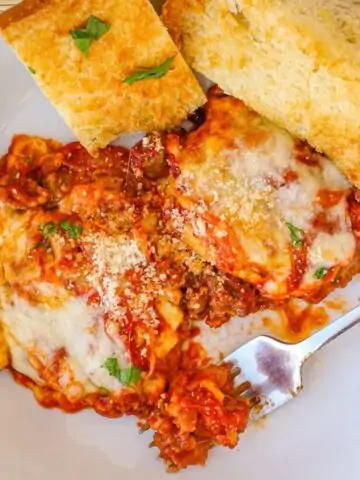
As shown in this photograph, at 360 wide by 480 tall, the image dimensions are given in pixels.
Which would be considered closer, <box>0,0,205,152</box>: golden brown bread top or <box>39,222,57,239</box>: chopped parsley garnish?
<box>0,0,205,152</box>: golden brown bread top

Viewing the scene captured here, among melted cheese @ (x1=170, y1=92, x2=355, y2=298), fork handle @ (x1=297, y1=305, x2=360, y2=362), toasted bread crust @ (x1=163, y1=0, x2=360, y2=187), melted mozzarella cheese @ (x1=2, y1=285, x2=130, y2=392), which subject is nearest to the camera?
toasted bread crust @ (x1=163, y1=0, x2=360, y2=187)

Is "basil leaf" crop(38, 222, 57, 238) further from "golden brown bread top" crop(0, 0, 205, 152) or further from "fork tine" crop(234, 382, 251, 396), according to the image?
"fork tine" crop(234, 382, 251, 396)

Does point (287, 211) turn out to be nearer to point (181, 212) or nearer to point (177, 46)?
point (181, 212)

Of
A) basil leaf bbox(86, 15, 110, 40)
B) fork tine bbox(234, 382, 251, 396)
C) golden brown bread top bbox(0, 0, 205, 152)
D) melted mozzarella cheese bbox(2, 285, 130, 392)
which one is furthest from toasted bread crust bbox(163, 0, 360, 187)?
melted mozzarella cheese bbox(2, 285, 130, 392)

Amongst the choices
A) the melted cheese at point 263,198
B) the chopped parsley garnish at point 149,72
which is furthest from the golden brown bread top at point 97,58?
the melted cheese at point 263,198

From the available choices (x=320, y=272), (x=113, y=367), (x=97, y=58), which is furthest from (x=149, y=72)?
(x=113, y=367)

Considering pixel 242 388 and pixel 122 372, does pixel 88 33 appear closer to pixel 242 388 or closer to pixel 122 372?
pixel 122 372

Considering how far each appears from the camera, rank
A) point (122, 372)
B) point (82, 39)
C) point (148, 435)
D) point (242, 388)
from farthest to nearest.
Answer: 1. point (148, 435)
2. point (242, 388)
3. point (122, 372)
4. point (82, 39)

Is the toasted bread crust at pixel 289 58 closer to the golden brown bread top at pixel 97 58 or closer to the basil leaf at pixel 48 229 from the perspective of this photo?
the golden brown bread top at pixel 97 58
